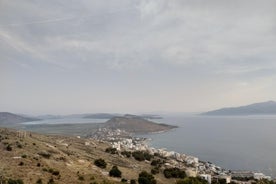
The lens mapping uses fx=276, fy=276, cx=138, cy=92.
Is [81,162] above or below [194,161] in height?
above

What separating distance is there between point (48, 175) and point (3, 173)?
4079mm

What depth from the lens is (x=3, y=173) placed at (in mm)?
24578

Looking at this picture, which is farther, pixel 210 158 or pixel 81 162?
pixel 210 158

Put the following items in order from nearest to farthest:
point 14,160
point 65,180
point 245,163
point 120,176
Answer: point 65,180
point 14,160
point 120,176
point 245,163

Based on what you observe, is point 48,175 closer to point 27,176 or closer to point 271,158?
point 27,176

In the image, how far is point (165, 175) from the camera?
155 feet

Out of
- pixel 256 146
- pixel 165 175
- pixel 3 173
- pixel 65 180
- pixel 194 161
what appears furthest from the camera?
pixel 256 146

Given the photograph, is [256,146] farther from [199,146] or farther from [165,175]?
[165,175]

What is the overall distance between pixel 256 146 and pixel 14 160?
148 m

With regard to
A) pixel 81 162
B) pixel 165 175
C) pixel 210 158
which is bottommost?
pixel 210 158

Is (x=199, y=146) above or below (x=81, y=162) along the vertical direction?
below

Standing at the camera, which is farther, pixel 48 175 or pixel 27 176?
pixel 48 175

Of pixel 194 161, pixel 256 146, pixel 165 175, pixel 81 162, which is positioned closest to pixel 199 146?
pixel 256 146

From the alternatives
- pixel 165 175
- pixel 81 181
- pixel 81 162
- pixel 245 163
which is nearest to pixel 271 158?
pixel 245 163
